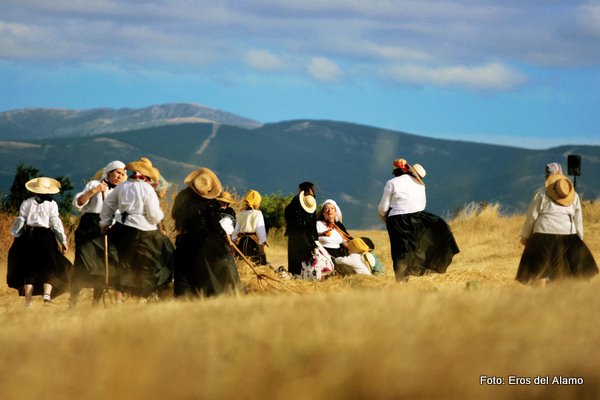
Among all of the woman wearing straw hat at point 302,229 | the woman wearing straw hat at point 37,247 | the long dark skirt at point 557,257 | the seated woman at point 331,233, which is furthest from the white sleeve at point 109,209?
the long dark skirt at point 557,257

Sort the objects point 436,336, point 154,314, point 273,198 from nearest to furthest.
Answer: point 436,336 < point 154,314 < point 273,198

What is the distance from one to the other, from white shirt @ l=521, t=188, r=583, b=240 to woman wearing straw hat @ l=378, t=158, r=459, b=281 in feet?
7.78

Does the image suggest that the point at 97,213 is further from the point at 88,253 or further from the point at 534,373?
the point at 534,373

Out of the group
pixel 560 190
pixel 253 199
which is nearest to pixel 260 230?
pixel 253 199

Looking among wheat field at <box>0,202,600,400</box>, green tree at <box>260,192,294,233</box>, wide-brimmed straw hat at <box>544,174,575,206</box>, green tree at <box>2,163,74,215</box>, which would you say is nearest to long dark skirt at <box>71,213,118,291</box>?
wide-brimmed straw hat at <box>544,174,575,206</box>

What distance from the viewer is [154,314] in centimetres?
652

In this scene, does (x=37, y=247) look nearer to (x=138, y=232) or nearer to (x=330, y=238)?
(x=138, y=232)

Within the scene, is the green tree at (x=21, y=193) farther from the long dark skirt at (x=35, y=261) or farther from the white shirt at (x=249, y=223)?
the long dark skirt at (x=35, y=261)

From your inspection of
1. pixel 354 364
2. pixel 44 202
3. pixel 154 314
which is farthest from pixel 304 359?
pixel 44 202

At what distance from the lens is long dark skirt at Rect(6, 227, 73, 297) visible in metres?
14.3

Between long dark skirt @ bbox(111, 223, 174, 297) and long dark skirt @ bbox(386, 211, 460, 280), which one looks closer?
long dark skirt @ bbox(111, 223, 174, 297)

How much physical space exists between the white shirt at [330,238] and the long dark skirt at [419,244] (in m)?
1.11

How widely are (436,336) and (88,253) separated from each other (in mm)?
8298

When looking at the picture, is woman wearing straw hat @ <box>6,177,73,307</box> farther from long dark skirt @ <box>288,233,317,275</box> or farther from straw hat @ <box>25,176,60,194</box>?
long dark skirt @ <box>288,233,317,275</box>
